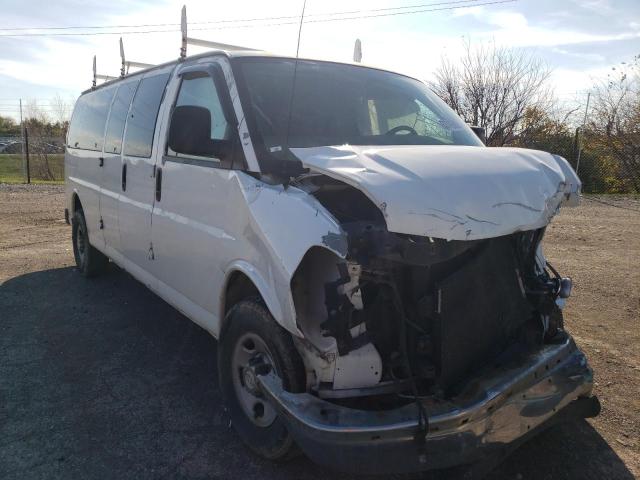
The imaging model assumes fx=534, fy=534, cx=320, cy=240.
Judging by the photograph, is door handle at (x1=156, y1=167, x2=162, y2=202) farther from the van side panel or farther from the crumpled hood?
the crumpled hood

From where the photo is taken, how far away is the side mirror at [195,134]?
3.10 m

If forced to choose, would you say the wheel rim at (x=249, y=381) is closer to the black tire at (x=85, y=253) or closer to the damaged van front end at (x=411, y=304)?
the damaged van front end at (x=411, y=304)

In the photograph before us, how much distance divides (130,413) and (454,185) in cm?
258

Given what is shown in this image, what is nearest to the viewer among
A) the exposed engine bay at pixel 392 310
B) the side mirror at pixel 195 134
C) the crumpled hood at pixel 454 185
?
the crumpled hood at pixel 454 185

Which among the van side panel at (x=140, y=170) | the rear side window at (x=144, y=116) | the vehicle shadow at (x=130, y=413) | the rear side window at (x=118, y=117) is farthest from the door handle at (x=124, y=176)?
the vehicle shadow at (x=130, y=413)

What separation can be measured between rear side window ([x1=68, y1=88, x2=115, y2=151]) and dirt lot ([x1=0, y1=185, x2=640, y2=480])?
5.65 ft

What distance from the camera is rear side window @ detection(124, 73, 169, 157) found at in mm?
4309

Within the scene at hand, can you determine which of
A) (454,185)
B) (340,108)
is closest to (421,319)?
(454,185)

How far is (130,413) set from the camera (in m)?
3.52

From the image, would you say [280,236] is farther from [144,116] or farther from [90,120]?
[90,120]

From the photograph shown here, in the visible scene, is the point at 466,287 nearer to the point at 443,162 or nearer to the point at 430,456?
the point at 443,162

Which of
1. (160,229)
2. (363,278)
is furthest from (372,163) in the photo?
(160,229)

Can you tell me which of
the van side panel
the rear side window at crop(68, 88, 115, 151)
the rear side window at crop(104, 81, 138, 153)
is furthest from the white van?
the rear side window at crop(68, 88, 115, 151)

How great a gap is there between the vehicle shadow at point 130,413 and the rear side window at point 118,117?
171cm
